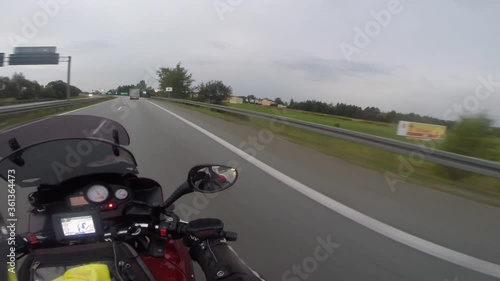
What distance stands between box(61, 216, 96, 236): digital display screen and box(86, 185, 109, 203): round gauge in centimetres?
23

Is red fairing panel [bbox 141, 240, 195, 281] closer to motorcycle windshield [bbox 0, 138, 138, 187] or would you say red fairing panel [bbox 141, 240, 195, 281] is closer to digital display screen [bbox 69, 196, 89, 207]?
digital display screen [bbox 69, 196, 89, 207]

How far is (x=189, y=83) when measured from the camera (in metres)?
104

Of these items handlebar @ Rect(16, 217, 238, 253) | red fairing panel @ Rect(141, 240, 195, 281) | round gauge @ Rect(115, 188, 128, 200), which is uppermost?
round gauge @ Rect(115, 188, 128, 200)

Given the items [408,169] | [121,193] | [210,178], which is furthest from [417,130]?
[121,193]

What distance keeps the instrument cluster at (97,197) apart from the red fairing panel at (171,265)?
0.38m

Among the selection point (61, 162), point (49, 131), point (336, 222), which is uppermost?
point (49, 131)

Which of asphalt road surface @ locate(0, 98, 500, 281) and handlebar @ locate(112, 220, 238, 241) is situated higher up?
handlebar @ locate(112, 220, 238, 241)

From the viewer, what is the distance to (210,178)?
253 cm

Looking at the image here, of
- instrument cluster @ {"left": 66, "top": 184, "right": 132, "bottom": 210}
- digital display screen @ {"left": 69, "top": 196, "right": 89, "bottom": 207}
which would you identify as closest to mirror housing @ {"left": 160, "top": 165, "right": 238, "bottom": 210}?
instrument cluster @ {"left": 66, "top": 184, "right": 132, "bottom": 210}

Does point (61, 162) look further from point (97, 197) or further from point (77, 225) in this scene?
point (77, 225)

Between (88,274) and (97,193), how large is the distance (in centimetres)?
92

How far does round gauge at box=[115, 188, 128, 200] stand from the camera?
8.33ft

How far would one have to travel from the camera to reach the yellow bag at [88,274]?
63.0 inches

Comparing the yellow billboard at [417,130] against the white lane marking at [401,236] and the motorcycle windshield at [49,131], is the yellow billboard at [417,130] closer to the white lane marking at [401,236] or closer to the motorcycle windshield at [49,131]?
the white lane marking at [401,236]
